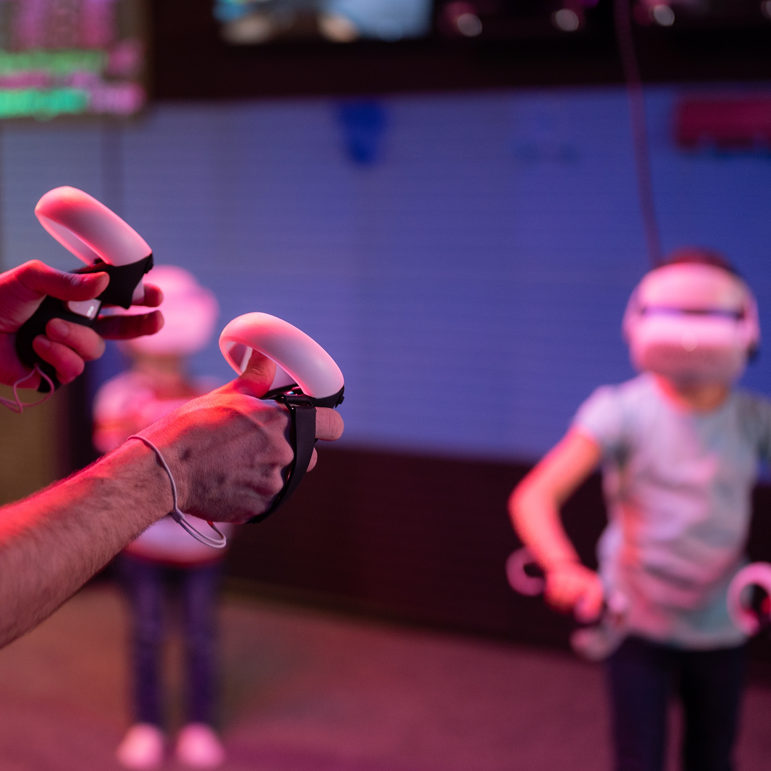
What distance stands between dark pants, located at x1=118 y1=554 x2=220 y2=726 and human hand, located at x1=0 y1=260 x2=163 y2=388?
1817 millimetres

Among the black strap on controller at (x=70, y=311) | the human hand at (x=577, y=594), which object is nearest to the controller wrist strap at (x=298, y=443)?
the black strap on controller at (x=70, y=311)

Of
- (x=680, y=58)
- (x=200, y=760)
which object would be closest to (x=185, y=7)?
(x=680, y=58)

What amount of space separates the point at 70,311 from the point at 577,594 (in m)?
1.17

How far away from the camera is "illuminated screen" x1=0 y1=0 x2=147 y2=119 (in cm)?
403

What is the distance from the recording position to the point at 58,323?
43.6 inches

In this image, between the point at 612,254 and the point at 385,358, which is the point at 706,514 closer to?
the point at 612,254

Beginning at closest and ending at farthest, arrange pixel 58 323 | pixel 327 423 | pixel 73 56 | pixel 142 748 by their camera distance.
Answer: pixel 327 423 < pixel 58 323 < pixel 142 748 < pixel 73 56

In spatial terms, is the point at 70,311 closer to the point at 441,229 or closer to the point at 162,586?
the point at 162,586

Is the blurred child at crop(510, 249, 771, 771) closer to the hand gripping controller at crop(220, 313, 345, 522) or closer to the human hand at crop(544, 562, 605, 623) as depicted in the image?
the human hand at crop(544, 562, 605, 623)

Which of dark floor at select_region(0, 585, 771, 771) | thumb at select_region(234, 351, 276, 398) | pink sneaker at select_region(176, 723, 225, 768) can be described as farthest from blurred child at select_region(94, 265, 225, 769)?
thumb at select_region(234, 351, 276, 398)

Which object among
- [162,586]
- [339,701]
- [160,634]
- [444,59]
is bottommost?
[339,701]

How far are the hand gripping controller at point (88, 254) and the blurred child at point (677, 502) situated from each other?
1.17 m

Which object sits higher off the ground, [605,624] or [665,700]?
[605,624]

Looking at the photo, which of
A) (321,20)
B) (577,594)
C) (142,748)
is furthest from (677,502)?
(321,20)
